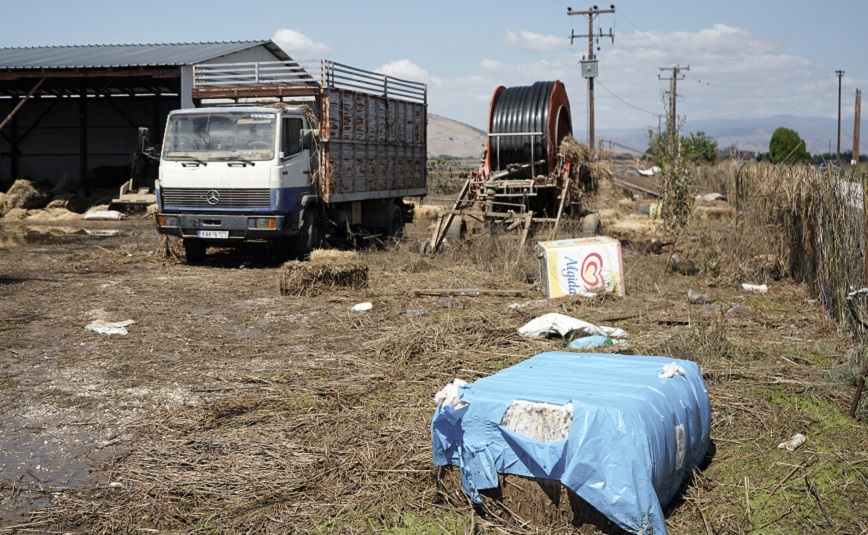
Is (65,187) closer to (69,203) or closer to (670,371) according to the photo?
(69,203)

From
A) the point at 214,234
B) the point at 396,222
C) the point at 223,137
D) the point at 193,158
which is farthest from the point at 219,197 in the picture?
the point at 396,222

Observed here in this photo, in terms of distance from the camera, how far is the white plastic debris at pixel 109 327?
360 inches

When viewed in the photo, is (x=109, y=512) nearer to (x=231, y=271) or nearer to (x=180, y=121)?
(x=231, y=271)

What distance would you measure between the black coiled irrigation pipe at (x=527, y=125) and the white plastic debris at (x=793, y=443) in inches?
482

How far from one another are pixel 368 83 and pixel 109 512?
13.5 meters

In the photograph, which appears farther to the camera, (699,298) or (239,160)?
(239,160)

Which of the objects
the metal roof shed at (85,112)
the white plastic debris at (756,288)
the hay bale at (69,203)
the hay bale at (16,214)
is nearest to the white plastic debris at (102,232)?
the hay bale at (16,214)

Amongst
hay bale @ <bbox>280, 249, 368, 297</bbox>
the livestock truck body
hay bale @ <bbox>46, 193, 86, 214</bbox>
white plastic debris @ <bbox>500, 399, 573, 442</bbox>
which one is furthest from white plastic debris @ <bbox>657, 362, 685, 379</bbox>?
hay bale @ <bbox>46, 193, 86, 214</bbox>

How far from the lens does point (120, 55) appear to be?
29.1 meters

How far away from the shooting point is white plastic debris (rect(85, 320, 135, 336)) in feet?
30.0

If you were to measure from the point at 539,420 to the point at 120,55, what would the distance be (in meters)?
28.1

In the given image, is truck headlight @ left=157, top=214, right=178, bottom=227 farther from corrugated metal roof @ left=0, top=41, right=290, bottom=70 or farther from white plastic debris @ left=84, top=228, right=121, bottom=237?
corrugated metal roof @ left=0, top=41, right=290, bottom=70

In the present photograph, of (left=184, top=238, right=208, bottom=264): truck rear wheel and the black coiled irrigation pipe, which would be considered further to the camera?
the black coiled irrigation pipe

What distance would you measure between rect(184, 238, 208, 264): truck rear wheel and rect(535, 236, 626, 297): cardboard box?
261 inches
